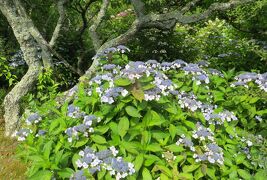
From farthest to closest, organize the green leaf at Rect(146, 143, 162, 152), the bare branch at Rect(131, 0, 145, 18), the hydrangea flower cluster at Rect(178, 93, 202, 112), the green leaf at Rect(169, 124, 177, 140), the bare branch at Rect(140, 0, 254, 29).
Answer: the bare branch at Rect(131, 0, 145, 18) → the bare branch at Rect(140, 0, 254, 29) → the hydrangea flower cluster at Rect(178, 93, 202, 112) → the green leaf at Rect(169, 124, 177, 140) → the green leaf at Rect(146, 143, 162, 152)

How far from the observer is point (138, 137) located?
3.74 metres

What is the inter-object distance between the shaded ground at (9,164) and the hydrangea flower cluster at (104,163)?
3.51 ft

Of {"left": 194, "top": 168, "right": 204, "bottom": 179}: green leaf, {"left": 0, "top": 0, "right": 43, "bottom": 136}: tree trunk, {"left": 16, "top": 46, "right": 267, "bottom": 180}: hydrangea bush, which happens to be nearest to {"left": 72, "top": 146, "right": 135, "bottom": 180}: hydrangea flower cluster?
{"left": 16, "top": 46, "right": 267, "bottom": 180}: hydrangea bush

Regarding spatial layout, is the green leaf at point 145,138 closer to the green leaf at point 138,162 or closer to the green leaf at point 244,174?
the green leaf at point 138,162

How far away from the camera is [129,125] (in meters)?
3.70

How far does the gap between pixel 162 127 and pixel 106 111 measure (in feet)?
1.94

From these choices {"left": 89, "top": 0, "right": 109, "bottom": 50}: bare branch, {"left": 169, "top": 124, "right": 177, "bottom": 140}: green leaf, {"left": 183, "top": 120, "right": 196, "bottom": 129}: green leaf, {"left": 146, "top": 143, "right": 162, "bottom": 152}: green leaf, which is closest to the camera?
{"left": 146, "top": 143, "right": 162, "bottom": 152}: green leaf

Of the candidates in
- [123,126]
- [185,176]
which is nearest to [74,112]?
[123,126]

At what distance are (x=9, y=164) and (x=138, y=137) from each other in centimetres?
192

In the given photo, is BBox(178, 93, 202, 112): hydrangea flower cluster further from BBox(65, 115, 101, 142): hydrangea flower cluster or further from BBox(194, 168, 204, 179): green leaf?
BBox(65, 115, 101, 142): hydrangea flower cluster

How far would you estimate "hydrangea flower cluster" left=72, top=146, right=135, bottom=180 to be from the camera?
3.32 meters

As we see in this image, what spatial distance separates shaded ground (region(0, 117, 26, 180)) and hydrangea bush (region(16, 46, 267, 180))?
2.11 feet

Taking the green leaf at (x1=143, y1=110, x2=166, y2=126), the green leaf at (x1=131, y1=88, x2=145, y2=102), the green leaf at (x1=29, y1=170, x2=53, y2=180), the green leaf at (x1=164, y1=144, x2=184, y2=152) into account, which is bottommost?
the green leaf at (x1=164, y1=144, x2=184, y2=152)

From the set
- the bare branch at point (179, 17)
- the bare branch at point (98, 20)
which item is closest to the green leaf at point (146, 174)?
the bare branch at point (179, 17)
